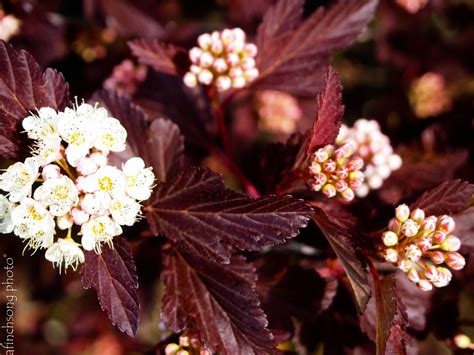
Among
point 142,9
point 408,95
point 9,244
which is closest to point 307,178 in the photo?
point 142,9

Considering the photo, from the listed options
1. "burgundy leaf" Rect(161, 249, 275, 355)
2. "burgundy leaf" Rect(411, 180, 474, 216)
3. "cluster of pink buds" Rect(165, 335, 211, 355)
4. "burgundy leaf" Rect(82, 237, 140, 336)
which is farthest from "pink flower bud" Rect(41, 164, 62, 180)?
"burgundy leaf" Rect(411, 180, 474, 216)

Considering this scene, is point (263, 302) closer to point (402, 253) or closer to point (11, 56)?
point (402, 253)

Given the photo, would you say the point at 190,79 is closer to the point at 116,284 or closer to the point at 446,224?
the point at 116,284

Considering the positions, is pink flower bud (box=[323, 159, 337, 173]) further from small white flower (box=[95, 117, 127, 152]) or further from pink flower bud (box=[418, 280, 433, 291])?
small white flower (box=[95, 117, 127, 152])

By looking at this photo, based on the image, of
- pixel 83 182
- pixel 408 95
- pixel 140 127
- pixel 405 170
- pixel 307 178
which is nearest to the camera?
pixel 83 182

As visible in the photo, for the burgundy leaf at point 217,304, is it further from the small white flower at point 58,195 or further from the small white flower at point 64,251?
the small white flower at point 58,195

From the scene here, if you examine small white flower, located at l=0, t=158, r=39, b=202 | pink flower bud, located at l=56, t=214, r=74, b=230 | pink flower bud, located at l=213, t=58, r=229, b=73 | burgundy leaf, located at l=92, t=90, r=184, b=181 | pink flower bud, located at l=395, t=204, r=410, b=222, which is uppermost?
pink flower bud, located at l=213, t=58, r=229, b=73

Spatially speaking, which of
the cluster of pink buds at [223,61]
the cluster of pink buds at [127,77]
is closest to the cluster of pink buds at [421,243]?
the cluster of pink buds at [223,61]
